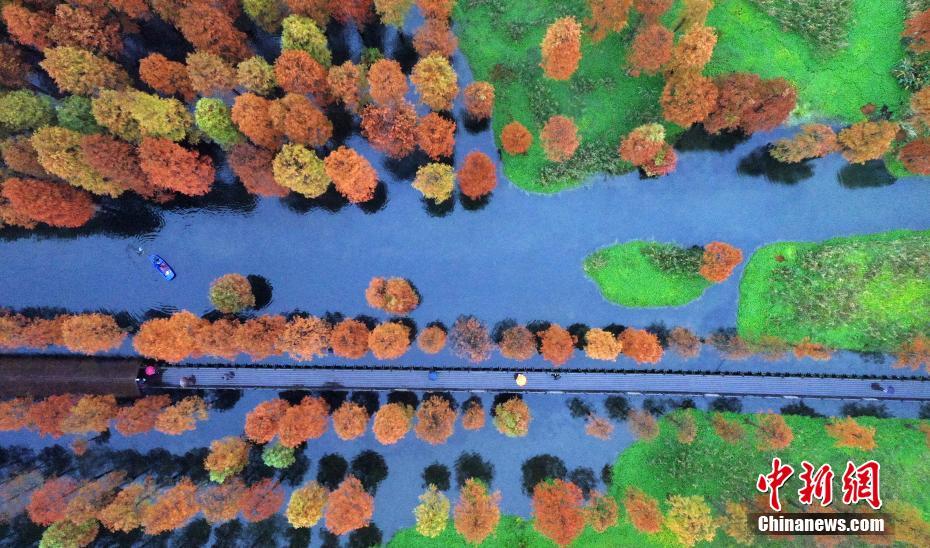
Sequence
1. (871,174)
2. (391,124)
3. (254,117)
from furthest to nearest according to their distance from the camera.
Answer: (871,174) → (391,124) → (254,117)

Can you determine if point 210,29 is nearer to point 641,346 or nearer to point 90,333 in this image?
point 90,333

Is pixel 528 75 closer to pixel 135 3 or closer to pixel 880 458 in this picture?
pixel 135 3

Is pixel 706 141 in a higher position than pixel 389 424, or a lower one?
higher

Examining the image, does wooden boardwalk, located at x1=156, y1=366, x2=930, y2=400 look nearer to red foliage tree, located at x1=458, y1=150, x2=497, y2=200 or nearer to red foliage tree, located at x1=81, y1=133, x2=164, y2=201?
red foliage tree, located at x1=458, y1=150, x2=497, y2=200

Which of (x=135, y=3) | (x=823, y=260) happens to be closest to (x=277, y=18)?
(x=135, y=3)

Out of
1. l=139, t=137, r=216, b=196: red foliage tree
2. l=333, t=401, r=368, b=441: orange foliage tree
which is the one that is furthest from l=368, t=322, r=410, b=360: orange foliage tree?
l=139, t=137, r=216, b=196: red foliage tree

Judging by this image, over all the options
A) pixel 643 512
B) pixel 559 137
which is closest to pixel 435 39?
pixel 559 137

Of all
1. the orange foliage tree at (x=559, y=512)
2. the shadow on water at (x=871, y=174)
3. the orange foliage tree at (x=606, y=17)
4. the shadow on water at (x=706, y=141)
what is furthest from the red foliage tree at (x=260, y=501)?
the shadow on water at (x=871, y=174)
